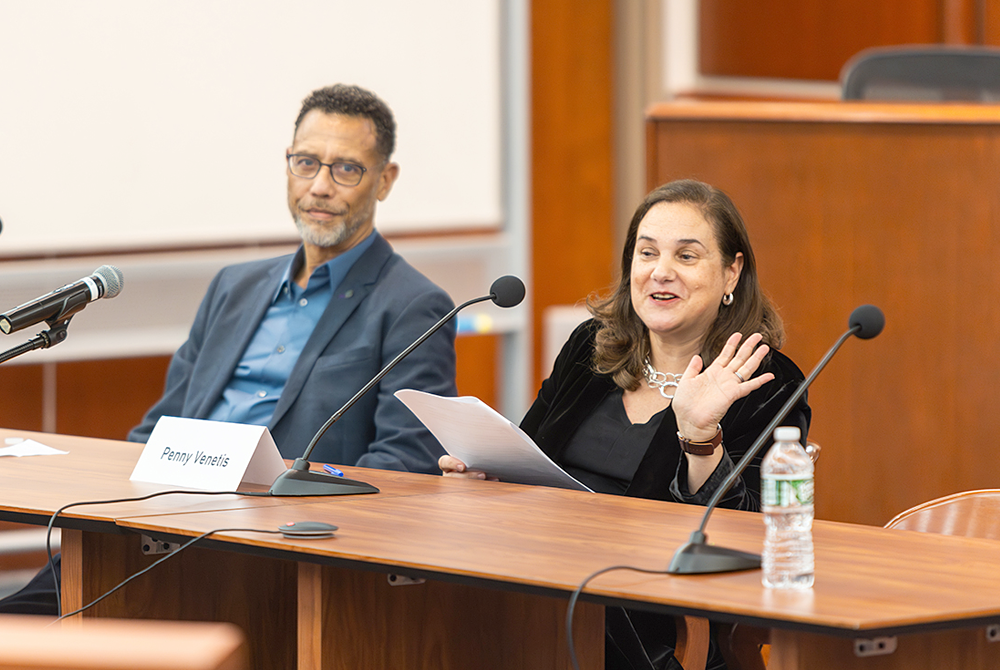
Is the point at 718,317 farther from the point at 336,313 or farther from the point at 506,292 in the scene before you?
the point at 336,313

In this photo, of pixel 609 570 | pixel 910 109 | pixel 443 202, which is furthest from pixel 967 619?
pixel 443 202

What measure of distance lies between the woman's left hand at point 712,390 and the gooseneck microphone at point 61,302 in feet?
3.34

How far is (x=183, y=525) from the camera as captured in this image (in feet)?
5.86

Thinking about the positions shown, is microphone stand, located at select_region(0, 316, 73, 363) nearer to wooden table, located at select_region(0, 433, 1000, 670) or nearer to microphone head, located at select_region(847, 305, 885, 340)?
wooden table, located at select_region(0, 433, 1000, 670)

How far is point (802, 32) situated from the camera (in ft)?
19.8

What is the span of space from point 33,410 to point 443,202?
1.75 metres

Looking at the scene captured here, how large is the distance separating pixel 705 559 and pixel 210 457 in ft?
3.22

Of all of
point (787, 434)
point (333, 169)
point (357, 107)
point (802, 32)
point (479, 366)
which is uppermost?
point (802, 32)

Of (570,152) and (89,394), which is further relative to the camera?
(570,152)

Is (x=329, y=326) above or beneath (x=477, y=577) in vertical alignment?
above

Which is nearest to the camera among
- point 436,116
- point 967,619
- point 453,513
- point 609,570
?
point 967,619

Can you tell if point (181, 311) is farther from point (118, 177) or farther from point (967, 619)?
point (967, 619)

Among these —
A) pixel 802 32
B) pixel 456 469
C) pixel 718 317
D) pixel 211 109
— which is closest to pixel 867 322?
pixel 718 317

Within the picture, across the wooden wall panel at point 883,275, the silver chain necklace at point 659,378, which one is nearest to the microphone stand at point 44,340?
the silver chain necklace at point 659,378
